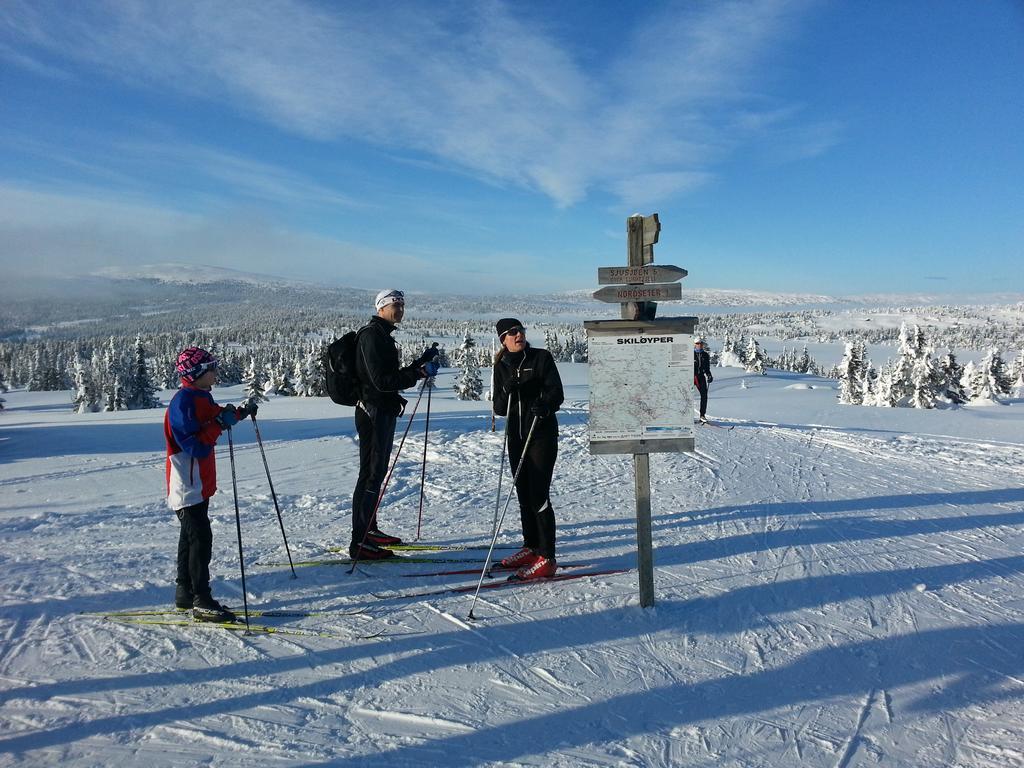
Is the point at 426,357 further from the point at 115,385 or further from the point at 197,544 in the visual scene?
the point at 115,385

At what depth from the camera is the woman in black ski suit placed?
4.91 meters

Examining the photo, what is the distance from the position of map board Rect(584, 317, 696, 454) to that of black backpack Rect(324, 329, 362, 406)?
7.67ft

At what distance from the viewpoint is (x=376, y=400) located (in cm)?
529

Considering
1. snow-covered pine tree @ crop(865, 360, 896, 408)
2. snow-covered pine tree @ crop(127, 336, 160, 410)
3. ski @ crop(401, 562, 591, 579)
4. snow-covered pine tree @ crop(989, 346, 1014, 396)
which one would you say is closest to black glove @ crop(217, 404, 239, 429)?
ski @ crop(401, 562, 591, 579)

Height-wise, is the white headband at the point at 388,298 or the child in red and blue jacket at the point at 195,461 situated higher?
the white headband at the point at 388,298

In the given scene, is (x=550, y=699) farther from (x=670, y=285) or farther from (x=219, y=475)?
(x=219, y=475)

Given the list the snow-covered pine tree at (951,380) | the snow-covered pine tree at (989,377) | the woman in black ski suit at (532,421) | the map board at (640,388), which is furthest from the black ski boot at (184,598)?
the snow-covered pine tree at (989,377)

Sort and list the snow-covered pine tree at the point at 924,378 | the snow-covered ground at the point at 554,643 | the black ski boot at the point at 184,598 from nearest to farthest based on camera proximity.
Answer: the snow-covered ground at the point at 554,643 < the black ski boot at the point at 184,598 < the snow-covered pine tree at the point at 924,378

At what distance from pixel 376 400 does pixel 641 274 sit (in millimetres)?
2691

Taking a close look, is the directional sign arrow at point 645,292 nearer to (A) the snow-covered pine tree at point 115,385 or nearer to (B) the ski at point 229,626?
(B) the ski at point 229,626

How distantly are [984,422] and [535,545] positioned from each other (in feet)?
60.9

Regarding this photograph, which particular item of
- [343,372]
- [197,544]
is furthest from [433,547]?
[197,544]

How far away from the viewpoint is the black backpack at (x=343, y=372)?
5273 millimetres

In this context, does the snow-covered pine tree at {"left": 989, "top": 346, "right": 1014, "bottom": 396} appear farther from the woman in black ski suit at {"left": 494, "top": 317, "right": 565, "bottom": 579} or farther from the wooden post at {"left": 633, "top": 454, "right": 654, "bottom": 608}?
the woman in black ski suit at {"left": 494, "top": 317, "right": 565, "bottom": 579}
